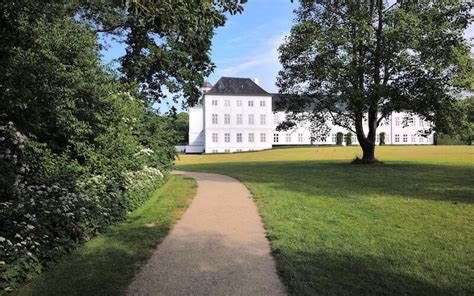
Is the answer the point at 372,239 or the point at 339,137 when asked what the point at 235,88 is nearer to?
the point at 339,137

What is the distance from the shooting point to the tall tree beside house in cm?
2147

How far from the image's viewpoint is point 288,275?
500 cm

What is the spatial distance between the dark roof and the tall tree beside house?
44.1 metres

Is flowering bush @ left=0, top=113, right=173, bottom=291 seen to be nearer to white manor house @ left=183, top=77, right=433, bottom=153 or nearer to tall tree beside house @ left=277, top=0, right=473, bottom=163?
tall tree beside house @ left=277, top=0, right=473, bottom=163

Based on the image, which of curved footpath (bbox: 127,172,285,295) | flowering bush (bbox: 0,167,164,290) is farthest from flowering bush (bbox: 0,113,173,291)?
curved footpath (bbox: 127,172,285,295)

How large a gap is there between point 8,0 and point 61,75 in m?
1.63

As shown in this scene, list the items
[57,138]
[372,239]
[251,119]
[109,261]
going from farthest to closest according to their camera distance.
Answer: [251,119]
[57,138]
[372,239]
[109,261]

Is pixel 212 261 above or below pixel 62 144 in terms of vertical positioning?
below

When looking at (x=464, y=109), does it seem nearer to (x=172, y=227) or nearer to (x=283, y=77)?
(x=283, y=77)

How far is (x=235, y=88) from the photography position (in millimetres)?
70188

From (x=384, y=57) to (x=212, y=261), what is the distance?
66.0 ft

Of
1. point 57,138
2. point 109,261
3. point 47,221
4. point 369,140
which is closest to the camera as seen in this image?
point 109,261

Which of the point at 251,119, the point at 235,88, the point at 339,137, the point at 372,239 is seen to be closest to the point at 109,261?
the point at 372,239

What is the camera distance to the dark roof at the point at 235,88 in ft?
228
